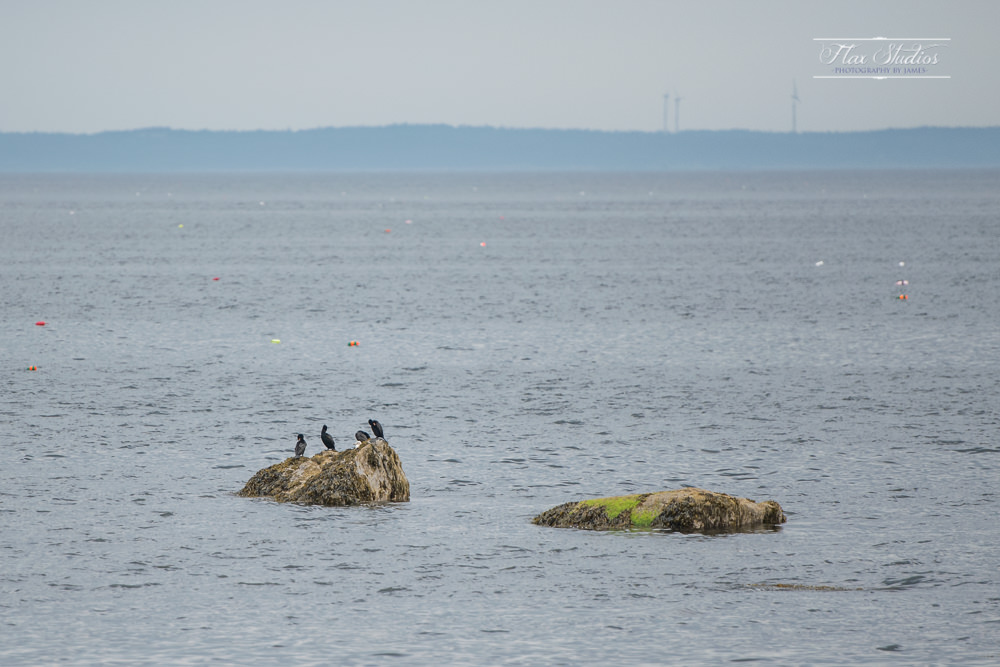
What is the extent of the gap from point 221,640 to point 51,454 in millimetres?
12798

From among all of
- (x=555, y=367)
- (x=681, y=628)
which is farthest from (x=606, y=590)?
(x=555, y=367)

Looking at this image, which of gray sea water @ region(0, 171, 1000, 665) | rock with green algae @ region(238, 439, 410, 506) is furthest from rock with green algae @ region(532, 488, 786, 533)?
rock with green algae @ region(238, 439, 410, 506)

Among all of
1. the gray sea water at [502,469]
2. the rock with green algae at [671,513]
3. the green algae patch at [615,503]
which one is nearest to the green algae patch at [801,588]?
the gray sea water at [502,469]

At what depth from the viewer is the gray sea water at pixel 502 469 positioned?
52.8 feet

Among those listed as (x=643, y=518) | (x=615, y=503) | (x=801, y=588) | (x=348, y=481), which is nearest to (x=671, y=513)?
(x=643, y=518)

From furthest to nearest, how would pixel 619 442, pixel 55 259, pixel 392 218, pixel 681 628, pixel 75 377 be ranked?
pixel 392 218 < pixel 55 259 < pixel 75 377 < pixel 619 442 < pixel 681 628

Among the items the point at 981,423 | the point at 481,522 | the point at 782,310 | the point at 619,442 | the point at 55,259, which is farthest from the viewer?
the point at 55,259

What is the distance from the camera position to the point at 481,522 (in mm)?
21375

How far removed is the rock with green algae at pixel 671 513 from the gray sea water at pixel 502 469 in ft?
1.28

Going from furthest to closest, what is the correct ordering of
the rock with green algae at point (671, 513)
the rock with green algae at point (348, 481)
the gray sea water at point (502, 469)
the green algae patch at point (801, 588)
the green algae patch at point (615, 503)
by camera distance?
the rock with green algae at point (348, 481) < the green algae patch at point (615, 503) < the rock with green algae at point (671, 513) < the green algae patch at point (801, 588) < the gray sea water at point (502, 469)

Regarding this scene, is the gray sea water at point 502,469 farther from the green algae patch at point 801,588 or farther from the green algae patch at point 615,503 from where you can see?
the green algae patch at point 615,503

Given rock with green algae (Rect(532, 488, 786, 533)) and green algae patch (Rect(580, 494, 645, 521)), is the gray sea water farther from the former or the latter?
green algae patch (Rect(580, 494, 645, 521))

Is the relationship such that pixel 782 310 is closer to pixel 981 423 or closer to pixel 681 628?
pixel 981 423

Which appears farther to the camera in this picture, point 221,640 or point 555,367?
point 555,367
